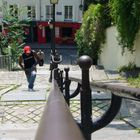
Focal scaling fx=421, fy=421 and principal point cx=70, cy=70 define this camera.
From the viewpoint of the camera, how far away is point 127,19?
1448 cm

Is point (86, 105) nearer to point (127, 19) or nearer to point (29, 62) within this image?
point (29, 62)

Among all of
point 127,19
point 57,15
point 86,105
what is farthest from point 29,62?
point 57,15

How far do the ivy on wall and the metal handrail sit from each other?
12.6 m

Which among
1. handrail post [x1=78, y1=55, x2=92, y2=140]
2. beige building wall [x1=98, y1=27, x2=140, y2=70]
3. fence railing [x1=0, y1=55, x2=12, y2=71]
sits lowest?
fence railing [x1=0, y1=55, x2=12, y2=71]

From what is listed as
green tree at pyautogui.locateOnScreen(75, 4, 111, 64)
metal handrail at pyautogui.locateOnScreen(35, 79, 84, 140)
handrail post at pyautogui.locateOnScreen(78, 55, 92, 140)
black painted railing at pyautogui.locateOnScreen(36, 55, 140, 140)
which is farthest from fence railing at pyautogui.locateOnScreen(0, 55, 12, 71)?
metal handrail at pyautogui.locateOnScreen(35, 79, 84, 140)

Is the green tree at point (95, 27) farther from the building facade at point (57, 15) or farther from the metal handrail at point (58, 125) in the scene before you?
the building facade at point (57, 15)

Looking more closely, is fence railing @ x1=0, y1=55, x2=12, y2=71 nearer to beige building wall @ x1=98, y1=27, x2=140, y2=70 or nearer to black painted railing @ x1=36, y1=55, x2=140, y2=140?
beige building wall @ x1=98, y1=27, x2=140, y2=70

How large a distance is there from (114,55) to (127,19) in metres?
4.88

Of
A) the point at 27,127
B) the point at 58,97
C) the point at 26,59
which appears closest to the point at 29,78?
the point at 26,59

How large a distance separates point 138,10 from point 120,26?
132cm

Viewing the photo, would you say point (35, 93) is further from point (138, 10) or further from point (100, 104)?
point (138, 10)

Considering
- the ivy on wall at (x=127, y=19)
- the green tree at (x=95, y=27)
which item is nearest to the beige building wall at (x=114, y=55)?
the green tree at (x=95, y=27)

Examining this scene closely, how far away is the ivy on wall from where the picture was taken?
14250mm

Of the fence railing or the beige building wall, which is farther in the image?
the fence railing
